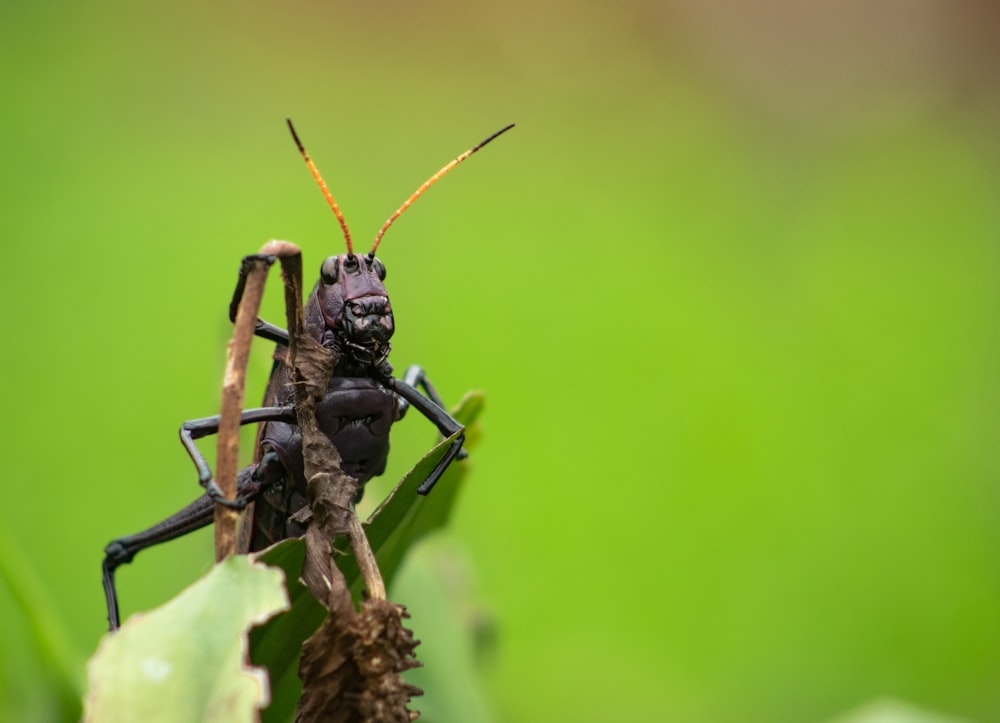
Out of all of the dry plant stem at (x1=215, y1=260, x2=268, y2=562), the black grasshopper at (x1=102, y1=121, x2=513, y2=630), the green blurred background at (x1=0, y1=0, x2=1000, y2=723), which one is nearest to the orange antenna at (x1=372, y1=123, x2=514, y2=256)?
the black grasshopper at (x1=102, y1=121, x2=513, y2=630)

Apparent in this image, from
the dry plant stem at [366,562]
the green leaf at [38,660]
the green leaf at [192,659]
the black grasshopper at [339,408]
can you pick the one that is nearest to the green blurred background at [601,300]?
the black grasshopper at [339,408]

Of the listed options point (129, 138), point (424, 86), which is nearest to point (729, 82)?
point (424, 86)

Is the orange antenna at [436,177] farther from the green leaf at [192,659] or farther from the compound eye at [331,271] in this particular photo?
the green leaf at [192,659]

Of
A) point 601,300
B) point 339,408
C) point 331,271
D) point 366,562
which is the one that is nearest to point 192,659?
point 366,562

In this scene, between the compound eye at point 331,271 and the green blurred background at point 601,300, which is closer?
the compound eye at point 331,271

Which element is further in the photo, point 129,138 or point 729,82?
point 729,82

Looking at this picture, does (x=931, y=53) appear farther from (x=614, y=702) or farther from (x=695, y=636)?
(x=614, y=702)
